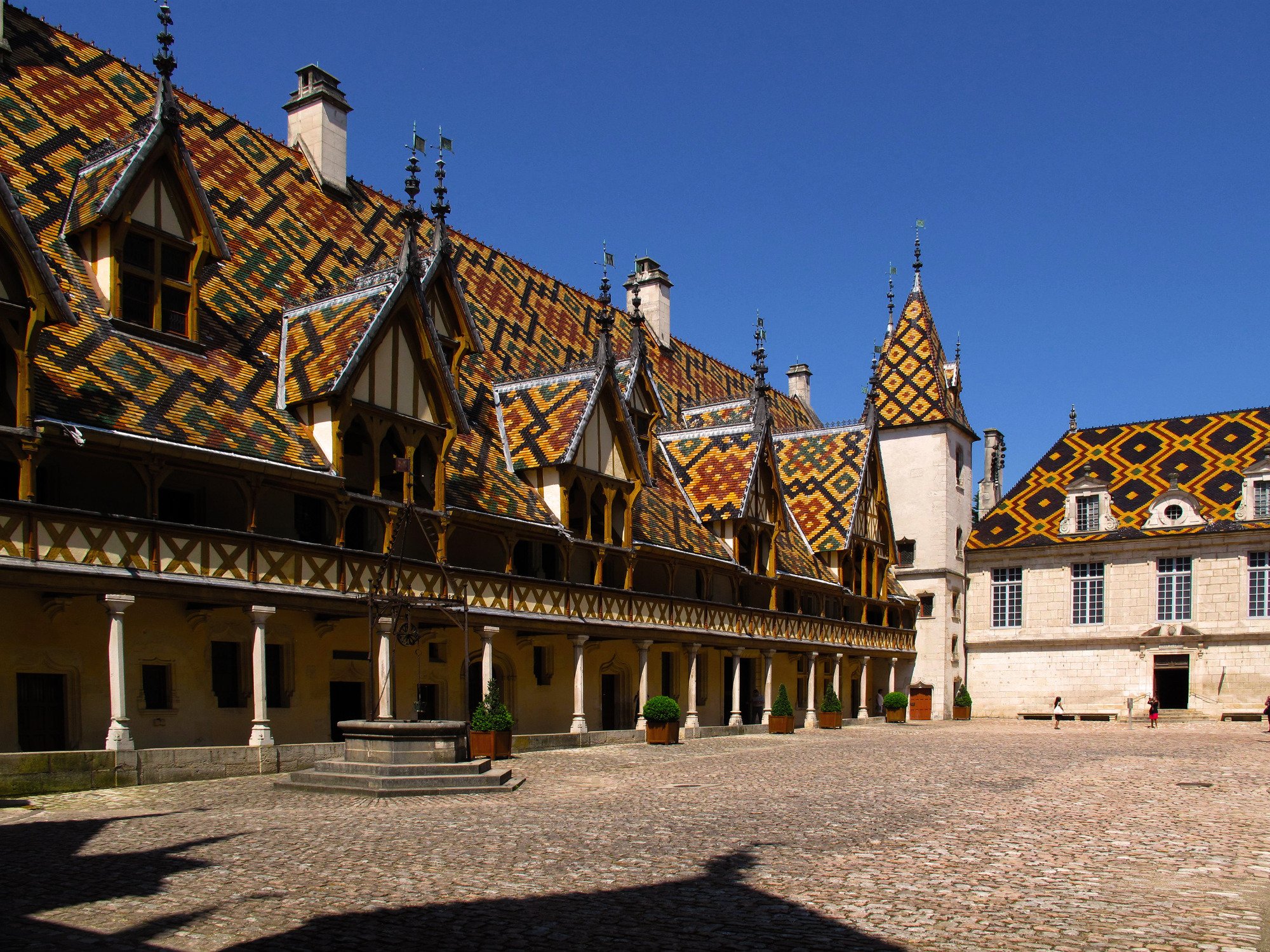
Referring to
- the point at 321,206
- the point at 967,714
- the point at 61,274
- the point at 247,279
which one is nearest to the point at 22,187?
the point at 61,274

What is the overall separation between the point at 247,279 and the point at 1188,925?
65.2ft

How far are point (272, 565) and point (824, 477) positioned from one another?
26396 mm

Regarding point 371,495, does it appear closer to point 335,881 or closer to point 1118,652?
point 335,881

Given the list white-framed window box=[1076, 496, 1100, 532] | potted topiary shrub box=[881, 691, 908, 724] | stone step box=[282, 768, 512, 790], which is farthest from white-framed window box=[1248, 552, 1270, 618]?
stone step box=[282, 768, 512, 790]

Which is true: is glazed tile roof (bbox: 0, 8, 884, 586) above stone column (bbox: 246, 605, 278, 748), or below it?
above

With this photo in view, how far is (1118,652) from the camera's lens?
45031mm

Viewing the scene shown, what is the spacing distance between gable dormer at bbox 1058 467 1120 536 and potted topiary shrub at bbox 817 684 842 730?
51.6ft

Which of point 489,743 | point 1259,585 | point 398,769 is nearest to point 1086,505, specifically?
point 1259,585

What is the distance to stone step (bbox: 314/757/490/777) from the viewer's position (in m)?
14.7

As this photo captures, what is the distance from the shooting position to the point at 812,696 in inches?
1469

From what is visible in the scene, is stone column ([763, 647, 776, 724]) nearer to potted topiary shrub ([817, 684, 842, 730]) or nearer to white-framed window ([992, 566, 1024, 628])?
potted topiary shrub ([817, 684, 842, 730])

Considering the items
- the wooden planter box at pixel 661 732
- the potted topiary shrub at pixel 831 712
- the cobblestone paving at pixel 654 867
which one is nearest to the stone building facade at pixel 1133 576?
the potted topiary shrub at pixel 831 712

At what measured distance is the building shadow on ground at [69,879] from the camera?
6.93m

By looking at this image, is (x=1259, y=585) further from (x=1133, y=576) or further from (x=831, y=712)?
(x=831, y=712)
